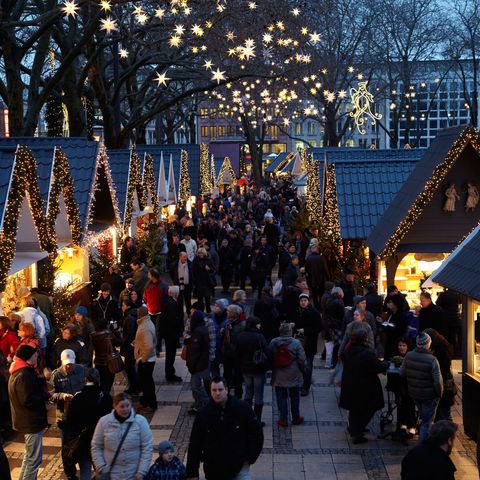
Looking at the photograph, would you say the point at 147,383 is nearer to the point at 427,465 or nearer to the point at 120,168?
the point at 427,465

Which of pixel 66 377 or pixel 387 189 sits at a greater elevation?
pixel 387 189

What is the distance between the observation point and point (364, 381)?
1037cm

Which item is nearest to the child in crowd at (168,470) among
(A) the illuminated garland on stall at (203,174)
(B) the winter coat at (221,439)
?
(B) the winter coat at (221,439)

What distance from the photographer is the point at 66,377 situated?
931cm

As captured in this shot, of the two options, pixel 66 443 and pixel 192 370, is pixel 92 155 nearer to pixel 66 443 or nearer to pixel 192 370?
pixel 192 370

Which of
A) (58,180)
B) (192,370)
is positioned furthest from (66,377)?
(58,180)

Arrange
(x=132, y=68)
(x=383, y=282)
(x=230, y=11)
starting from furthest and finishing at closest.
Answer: (x=132, y=68) → (x=230, y=11) → (x=383, y=282)

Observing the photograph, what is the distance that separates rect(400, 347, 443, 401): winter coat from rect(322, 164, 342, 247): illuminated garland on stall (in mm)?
8633

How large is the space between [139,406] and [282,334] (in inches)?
95.2

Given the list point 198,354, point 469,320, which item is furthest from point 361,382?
point 198,354

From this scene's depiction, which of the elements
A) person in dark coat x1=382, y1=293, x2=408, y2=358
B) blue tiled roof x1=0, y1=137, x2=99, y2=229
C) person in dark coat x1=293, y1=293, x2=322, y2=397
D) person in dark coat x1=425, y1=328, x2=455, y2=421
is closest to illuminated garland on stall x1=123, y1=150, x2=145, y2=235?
blue tiled roof x1=0, y1=137, x2=99, y2=229

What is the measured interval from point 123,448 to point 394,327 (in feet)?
20.6

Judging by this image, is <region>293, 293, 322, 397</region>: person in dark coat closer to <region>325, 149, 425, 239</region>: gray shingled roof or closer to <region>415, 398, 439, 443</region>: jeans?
<region>415, 398, 439, 443</region>: jeans

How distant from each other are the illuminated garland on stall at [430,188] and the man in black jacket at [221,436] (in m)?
8.95
